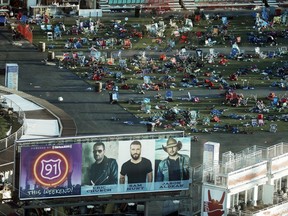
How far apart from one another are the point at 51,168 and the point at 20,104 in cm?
1910

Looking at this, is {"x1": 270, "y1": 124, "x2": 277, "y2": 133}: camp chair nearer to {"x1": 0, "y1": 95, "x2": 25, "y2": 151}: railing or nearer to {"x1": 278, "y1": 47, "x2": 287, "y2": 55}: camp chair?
{"x1": 0, "y1": 95, "x2": 25, "y2": 151}: railing

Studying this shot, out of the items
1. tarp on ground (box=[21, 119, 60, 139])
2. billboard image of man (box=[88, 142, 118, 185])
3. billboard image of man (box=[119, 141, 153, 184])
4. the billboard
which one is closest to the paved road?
tarp on ground (box=[21, 119, 60, 139])

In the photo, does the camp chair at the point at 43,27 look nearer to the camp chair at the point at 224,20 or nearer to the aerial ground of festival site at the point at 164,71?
the aerial ground of festival site at the point at 164,71

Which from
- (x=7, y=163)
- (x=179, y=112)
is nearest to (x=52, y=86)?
(x=179, y=112)

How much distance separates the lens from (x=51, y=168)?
75.8 m

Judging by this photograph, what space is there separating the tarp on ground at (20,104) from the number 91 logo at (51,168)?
16.7m

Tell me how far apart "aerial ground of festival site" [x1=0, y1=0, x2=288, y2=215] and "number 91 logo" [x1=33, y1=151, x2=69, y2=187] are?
1216 cm

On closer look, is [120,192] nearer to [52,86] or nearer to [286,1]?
[52,86]

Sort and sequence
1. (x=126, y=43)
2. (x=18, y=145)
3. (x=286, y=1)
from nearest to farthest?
(x=18, y=145) < (x=126, y=43) < (x=286, y=1)

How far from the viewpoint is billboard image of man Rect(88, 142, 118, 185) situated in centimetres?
7688

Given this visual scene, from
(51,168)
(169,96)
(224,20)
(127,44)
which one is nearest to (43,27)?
(127,44)

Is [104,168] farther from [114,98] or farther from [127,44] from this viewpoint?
[127,44]

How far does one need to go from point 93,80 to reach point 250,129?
13813 mm

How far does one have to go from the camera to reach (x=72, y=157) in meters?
76.2
